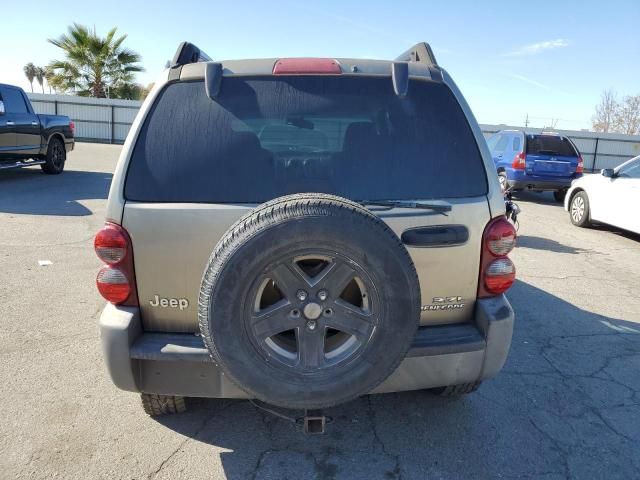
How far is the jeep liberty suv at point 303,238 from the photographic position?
207 cm

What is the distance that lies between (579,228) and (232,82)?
8.86m

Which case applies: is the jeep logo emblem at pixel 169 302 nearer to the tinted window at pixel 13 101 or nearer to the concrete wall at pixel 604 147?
the tinted window at pixel 13 101

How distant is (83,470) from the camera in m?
2.46

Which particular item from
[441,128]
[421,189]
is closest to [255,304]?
[421,189]

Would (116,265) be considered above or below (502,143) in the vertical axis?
below

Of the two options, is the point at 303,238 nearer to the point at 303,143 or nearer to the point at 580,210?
the point at 303,143

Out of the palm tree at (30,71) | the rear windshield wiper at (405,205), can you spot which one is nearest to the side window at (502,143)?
the rear windshield wiper at (405,205)

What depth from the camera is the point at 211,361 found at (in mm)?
2303

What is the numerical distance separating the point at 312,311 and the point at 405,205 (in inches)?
28.0

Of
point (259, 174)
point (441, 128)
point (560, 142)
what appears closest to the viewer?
point (259, 174)

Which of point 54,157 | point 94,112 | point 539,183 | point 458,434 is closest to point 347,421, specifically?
point 458,434

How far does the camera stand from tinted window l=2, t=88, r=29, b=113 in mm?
11188

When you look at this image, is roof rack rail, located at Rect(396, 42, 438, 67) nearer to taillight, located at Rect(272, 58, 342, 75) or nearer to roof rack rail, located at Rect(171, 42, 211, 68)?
taillight, located at Rect(272, 58, 342, 75)

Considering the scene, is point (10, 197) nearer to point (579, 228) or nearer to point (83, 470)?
point (83, 470)
